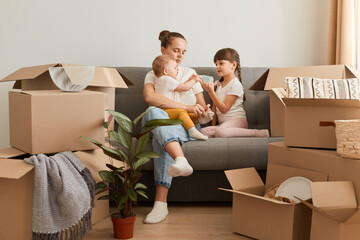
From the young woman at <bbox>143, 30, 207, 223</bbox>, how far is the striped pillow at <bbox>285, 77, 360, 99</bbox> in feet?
1.81

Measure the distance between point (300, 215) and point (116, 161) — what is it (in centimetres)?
88

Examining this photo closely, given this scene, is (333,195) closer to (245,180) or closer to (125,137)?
(245,180)

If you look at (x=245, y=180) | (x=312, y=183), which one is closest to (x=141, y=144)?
(x=245, y=180)

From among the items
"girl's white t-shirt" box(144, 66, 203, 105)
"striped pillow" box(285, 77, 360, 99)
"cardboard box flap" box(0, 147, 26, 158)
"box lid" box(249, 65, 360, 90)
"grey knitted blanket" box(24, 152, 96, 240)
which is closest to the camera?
"grey knitted blanket" box(24, 152, 96, 240)

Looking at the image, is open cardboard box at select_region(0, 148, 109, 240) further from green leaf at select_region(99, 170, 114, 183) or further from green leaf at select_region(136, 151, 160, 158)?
green leaf at select_region(136, 151, 160, 158)

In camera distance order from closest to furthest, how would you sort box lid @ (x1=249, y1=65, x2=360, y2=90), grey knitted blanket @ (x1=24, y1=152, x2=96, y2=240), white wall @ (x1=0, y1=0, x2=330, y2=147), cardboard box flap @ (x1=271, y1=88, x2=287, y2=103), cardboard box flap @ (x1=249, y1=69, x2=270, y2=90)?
grey knitted blanket @ (x1=24, y1=152, x2=96, y2=240)
cardboard box flap @ (x1=271, y1=88, x2=287, y2=103)
box lid @ (x1=249, y1=65, x2=360, y2=90)
cardboard box flap @ (x1=249, y1=69, x2=270, y2=90)
white wall @ (x1=0, y1=0, x2=330, y2=147)

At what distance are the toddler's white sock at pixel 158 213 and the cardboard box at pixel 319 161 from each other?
1.93 ft

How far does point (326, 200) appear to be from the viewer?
1.53 meters

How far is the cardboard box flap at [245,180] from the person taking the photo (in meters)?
1.88

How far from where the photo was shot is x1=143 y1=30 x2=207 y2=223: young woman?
205 centimetres

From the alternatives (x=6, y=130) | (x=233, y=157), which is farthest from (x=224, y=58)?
(x=6, y=130)

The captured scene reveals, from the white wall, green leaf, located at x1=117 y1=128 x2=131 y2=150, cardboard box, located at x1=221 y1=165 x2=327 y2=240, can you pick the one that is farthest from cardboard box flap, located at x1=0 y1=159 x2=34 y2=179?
the white wall

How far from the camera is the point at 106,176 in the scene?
71.0 inches

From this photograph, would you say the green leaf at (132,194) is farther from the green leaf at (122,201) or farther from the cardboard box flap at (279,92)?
the cardboard box flap at (279,92)
